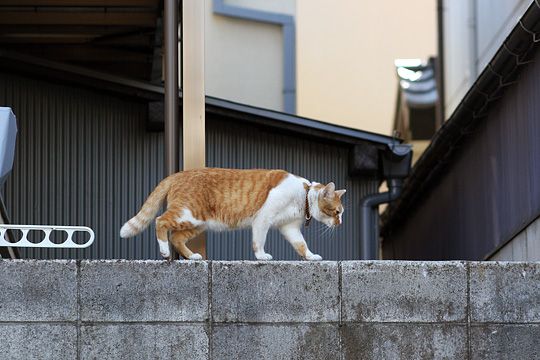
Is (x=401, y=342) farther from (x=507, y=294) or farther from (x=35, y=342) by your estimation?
(x=35, y=342)

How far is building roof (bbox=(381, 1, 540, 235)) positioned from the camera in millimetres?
10688

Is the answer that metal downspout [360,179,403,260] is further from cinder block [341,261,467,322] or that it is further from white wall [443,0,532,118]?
cinder block [341,261,467,322]

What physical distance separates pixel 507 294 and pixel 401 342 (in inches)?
30.8

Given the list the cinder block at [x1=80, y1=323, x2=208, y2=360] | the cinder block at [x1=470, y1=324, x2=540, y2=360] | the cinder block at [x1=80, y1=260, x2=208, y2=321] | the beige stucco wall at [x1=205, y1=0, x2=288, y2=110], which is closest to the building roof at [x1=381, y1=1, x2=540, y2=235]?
the beige stucco wall at [x1=205, y1=0, x2=288, y2=110]

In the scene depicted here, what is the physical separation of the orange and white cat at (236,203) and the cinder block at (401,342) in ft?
4.23

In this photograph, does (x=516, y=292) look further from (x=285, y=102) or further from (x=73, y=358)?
(x=285, y=102)

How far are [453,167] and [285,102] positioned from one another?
4.69m

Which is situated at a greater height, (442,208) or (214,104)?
(214,104)

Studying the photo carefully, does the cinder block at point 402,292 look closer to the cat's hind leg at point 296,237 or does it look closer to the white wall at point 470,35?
the cat's hind leg at point 296,237

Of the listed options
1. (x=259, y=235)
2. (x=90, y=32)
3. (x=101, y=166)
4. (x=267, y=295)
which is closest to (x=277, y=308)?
(x=267, y=295)

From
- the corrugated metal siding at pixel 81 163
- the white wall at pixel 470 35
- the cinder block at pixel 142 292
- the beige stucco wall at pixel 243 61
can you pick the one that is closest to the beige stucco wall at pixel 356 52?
the white wall at pixel 470 35

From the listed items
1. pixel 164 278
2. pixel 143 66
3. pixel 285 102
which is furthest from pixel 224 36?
pixel 164 278

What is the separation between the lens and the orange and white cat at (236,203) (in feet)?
29.6

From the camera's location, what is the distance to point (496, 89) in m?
12.2
